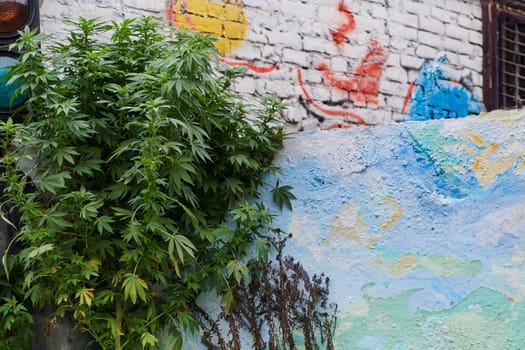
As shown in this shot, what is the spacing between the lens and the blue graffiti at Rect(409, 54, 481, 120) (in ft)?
18.0

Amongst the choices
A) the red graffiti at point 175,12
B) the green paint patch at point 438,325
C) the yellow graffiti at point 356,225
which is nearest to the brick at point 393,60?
the red graffiti at point 175,12

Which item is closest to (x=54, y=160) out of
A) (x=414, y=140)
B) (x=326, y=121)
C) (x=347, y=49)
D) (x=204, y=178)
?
(x=204, y=178)

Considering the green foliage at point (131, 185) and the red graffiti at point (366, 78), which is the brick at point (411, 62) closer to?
the red graffiti at point (366, 78)

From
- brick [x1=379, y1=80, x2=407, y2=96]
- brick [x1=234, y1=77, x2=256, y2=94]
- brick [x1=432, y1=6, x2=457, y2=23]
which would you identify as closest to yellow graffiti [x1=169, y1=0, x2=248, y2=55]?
brick [x1=234, y1=77, x2=256, y2=94]

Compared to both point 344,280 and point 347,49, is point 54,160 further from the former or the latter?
point 347,49

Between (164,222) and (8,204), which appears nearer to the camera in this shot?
(164,222)

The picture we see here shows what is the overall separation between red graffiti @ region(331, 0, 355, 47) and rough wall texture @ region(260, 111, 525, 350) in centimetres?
165

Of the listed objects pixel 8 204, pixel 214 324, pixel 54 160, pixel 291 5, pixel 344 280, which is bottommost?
pixel 214 324

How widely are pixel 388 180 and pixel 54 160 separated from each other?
1.55 m

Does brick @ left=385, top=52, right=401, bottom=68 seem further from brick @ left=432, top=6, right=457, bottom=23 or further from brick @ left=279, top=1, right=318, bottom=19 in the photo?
brick @ left=279, top=1, right=318, bottom=19

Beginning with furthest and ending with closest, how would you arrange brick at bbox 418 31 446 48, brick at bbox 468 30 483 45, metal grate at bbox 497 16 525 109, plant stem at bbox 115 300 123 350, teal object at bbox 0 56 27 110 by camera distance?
metal grate at bbox 497 16 525 109 → brick at bbox 468 30 483 45 → brick at bbox 418 31 446 48 → teal object at bbox 0 56 27 110 → plant stem at bbox 115 300 123 350

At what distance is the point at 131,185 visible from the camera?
3.47 m

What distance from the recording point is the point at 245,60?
15.8 feet

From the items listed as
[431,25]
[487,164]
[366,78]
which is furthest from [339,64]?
[487,164]
